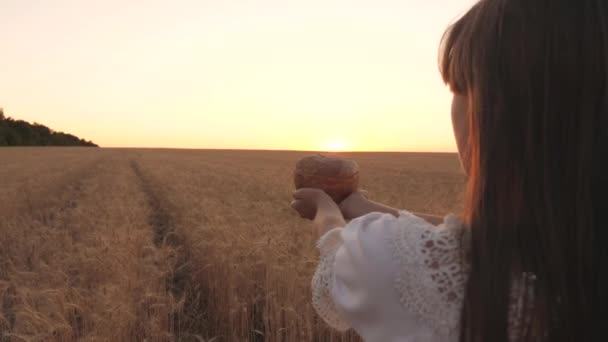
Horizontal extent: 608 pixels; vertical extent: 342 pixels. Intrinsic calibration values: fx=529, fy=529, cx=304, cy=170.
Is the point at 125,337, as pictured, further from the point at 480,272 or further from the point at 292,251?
the point at 480,272

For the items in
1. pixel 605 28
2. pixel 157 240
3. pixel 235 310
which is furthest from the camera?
pixel 157 240

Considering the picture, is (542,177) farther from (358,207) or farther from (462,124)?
(358,207)

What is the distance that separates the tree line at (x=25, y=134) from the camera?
7850 centimetres

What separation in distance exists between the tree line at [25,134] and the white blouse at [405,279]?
87.0m

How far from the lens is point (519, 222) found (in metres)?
0.91

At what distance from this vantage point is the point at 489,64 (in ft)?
3.04

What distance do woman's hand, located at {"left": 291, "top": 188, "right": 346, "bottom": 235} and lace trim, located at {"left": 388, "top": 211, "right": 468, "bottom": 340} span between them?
0.30 metres

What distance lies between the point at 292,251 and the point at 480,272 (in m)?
4.01

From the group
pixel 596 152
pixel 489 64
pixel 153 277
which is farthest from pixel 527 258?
pixel 153 277

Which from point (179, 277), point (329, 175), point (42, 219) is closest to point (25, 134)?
point (42, 219)

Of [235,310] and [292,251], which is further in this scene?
[292,251]

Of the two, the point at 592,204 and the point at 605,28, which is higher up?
the point at 605,28

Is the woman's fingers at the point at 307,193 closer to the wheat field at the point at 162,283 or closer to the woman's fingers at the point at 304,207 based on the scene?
the woman's fingers at the point at 304,207

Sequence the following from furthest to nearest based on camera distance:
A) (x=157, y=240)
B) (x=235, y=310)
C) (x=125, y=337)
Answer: (x=157, y=240) → (x=235, y=310) → (x=125, y=337)
